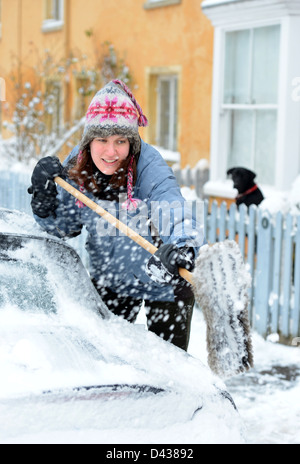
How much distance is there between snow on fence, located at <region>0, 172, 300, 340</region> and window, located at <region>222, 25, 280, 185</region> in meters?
1.92

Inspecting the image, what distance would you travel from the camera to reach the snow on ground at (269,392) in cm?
407

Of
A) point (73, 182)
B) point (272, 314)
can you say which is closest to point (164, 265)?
point (73, 182)

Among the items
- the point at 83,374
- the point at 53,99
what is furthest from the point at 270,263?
the point at 53,99

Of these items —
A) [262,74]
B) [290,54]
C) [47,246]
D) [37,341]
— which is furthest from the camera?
[262,74]

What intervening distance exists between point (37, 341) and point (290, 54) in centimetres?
589

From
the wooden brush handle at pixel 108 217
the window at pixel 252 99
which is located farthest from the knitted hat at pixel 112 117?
the window at pixel 252 99

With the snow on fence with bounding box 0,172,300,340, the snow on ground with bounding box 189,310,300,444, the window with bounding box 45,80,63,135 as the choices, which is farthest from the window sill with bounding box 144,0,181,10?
the snow on ground with bounding box 189,310,300,444

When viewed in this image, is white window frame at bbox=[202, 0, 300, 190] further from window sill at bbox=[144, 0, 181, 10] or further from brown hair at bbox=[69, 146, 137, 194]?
brown hair at bbox=[69, 146, 137, 194]

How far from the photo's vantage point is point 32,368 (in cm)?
227

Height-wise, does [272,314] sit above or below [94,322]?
below

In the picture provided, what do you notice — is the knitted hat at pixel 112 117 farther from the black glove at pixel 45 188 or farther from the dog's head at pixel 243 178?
the dog's head at pixel 243 178

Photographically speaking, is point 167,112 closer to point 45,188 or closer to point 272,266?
point 272,266
